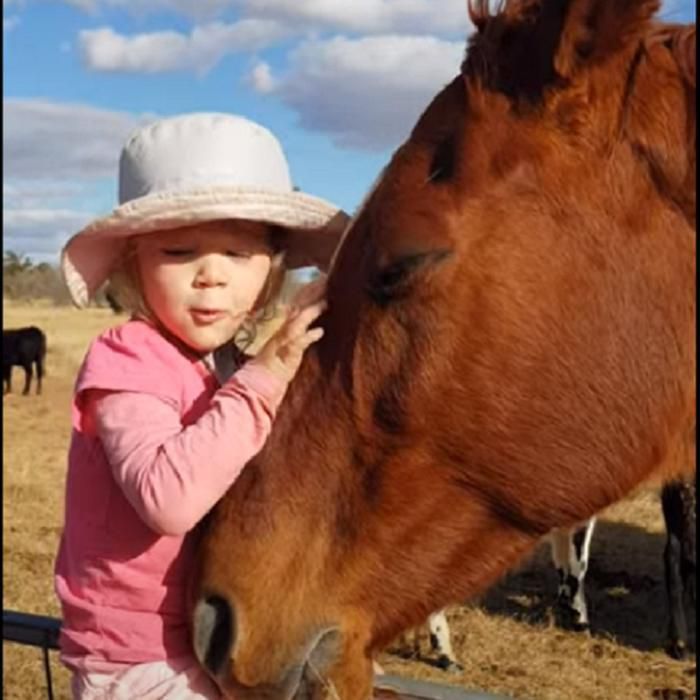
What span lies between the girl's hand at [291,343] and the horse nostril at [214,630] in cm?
46

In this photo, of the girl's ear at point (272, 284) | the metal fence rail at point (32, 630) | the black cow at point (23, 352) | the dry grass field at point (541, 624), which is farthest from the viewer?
the black cow at point (23, 352)

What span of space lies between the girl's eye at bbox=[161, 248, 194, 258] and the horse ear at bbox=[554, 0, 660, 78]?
A: 2.77ft

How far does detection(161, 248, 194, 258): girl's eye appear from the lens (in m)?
2.41

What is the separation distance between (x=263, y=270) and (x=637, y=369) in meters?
0.83

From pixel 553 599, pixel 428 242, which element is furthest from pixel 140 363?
pixel 553 599

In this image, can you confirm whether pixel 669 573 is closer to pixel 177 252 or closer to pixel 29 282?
pixel 177 252

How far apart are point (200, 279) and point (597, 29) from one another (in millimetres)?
934

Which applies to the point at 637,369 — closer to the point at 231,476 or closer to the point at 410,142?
the point at 410,142

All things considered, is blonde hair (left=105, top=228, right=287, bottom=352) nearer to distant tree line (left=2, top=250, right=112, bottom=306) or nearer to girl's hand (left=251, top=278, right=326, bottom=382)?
girl's hand (left=251, top=278, right=326, bottom=382)

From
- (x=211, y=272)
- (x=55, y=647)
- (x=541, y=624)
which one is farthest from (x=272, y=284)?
(x=541, y=624)

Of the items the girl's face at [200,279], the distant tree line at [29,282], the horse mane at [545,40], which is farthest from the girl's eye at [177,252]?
the distant tree line at [29,282]

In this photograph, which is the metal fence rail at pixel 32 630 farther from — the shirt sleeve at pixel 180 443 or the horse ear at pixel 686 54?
the horse ear at pixel 686 54

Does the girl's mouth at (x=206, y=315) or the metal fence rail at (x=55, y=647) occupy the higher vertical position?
the girl's mouth at (x=206, y=315)

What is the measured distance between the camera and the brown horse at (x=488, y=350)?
2.18m
